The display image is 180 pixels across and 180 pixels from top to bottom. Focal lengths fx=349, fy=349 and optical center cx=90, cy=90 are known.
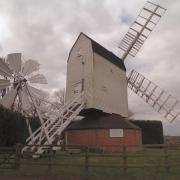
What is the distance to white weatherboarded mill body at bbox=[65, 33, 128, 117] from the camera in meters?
25.8

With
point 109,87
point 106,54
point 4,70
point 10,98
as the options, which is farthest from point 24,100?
point 106,54

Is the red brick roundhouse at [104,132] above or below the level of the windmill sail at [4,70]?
below

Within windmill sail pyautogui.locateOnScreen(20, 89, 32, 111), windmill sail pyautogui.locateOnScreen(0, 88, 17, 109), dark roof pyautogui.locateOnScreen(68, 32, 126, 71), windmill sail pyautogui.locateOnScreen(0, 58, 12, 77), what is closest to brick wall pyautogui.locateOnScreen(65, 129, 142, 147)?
dark roof pyautogui.locateOnScreen(68, 32, 126, 71)

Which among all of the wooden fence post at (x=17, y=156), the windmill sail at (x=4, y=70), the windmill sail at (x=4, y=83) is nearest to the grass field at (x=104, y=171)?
the wooden fence post at (x=17, y=156)

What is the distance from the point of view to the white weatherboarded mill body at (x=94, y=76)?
1014 inches

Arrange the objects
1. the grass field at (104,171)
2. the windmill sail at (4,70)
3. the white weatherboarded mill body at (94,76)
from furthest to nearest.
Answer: the white weatherboarded mill body at (94,76) < the windmill sail at (4,70) < the grass field at (104,171)

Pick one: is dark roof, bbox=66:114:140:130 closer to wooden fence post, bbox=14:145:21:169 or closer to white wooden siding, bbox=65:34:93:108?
white wooden siding, bbox=65:34:93:108

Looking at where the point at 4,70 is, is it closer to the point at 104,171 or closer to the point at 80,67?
the point at 80,67

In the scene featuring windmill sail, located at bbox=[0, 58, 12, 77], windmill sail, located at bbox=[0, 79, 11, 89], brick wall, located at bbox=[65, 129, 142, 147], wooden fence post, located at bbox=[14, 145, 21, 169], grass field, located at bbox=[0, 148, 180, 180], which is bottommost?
grass field, located at bbox=[0, 148, 180, 180]

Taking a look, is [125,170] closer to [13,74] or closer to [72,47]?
[13,74]

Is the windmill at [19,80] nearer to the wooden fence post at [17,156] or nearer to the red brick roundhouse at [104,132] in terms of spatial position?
the wooden fence post at [17,156]

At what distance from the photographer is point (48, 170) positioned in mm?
14805

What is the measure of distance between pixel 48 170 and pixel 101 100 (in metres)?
12.2

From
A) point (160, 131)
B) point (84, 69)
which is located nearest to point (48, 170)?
point (84, 69)
